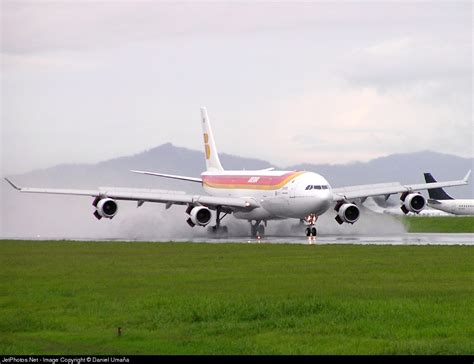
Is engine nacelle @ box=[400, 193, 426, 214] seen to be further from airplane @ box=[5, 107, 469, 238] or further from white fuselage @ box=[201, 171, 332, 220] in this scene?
white fuselage @ box=[201, 171, 332, 220]

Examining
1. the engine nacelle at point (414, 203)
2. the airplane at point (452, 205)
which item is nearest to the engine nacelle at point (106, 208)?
the engine nacelle at point (414, 203)

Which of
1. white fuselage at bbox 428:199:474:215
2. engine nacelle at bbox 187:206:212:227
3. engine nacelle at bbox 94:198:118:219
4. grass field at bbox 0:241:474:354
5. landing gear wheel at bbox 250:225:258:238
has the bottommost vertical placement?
white fuselage at bbox 428:199:474:215

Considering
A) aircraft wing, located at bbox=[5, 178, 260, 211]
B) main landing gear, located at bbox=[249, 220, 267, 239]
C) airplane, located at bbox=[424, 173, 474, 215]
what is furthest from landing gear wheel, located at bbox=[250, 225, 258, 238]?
airplane, located at bbox=[424, 173, 474, 215]

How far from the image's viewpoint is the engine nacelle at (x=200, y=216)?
7131cm

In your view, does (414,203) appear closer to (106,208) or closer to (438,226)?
(438,226)

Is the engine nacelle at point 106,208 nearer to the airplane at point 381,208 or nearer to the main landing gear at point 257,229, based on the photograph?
the main landing gear at point 257,229

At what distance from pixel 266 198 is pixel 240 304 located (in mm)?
47414

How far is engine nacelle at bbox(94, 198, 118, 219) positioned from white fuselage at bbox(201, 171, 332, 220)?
908 centimetres

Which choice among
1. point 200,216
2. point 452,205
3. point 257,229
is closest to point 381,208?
point 452,205

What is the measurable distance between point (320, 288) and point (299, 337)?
889cm

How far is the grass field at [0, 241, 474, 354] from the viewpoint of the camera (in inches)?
862

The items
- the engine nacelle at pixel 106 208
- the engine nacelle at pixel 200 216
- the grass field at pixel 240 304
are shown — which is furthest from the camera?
the engine nacelle at pixel 106 208
